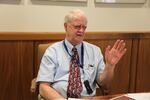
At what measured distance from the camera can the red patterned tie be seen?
2.03 m

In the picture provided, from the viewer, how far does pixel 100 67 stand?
222 centimetres

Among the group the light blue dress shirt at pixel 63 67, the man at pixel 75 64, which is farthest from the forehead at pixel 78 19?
the light blue dress shirt at pixel 63 67

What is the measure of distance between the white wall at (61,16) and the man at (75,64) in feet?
2.67

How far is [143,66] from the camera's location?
3373 mm

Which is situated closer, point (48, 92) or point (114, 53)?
point (48, 92)

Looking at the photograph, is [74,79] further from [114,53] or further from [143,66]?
[143,66]

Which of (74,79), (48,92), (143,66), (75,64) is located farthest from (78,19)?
(143,66)

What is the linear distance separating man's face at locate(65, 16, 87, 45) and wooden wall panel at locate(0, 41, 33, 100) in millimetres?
820

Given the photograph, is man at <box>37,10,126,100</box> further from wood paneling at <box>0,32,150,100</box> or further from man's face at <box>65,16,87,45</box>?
wood paneling at <box>0,32,150,100</box>

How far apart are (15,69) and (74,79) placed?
3.28 feet

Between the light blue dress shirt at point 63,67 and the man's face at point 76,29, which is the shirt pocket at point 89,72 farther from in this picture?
the man's face at point 76,29

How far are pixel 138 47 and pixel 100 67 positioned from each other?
1227mm

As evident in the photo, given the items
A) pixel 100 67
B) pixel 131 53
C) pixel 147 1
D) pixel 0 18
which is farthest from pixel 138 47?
pixel 0 18

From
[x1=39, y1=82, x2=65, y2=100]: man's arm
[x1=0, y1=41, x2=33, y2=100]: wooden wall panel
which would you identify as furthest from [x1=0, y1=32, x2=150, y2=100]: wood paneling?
[x1=39, y1=82, x2=65, y2=100]: man's arm
